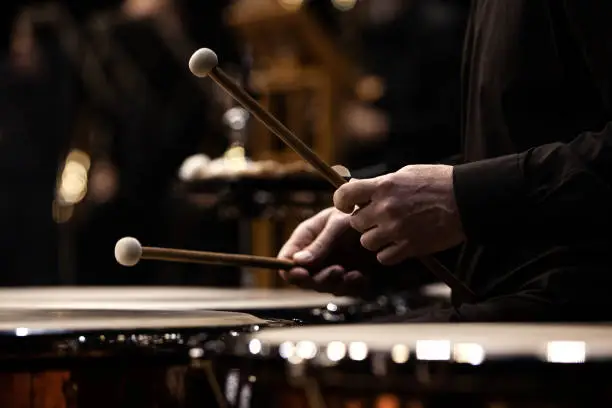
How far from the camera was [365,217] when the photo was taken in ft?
4.04

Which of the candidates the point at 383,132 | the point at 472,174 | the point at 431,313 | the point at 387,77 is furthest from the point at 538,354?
the point at 383,132

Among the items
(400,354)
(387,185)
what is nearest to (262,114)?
(387,185)

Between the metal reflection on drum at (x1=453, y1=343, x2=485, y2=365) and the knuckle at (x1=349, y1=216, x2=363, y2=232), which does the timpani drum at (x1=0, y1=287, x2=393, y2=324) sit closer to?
the knuckle at (x1=349, y1=216, x2=363, y2=232)

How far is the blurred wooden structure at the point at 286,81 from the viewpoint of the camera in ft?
9.47

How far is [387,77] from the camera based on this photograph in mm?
3029

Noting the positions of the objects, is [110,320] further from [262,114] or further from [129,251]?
[262,114]

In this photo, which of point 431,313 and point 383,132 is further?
point 383,132

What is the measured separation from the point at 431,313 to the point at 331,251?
0.20 meters

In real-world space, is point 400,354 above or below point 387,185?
below

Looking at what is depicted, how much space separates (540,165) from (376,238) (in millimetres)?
194

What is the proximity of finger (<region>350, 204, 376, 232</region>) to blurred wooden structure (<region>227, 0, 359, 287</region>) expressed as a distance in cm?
142

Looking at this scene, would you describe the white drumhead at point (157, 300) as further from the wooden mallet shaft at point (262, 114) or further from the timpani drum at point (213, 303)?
the wooden mallet shaft at point (262, 114)

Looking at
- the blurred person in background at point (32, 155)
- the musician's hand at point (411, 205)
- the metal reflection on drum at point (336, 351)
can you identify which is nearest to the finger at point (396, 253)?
the musician's hand at point (411, 205)

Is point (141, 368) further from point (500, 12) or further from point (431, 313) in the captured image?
point (500, 12)
